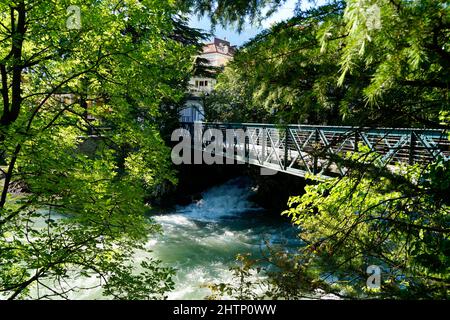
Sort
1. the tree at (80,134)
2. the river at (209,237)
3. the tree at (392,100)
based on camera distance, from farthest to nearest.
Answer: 1. the river at (209,237)
2. the tree at (80,134)
3. the tree at (392,100)

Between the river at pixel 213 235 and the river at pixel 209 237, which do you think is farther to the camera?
the river at pixel 213 235

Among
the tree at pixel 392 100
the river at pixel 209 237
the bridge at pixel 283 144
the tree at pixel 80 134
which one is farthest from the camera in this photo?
the river at pixel 209 237

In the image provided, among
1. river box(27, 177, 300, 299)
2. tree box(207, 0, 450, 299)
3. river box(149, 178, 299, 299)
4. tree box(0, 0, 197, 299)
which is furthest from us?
river box(149, 178, 299, 299)

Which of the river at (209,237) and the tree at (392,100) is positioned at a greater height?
the tree at (392,100)

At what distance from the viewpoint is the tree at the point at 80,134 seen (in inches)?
159

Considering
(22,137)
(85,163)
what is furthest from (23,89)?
(22,137)

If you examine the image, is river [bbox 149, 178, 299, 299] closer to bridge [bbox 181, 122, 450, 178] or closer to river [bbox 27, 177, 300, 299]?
river [bbox 27, 177, 300, 299]

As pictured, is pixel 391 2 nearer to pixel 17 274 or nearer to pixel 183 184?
pixel 17 274

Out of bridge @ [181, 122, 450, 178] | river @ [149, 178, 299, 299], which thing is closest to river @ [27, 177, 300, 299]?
river @ [149, 178, 299, 299]

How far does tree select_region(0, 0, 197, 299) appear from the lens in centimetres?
404

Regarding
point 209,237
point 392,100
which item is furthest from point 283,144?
point 392,100

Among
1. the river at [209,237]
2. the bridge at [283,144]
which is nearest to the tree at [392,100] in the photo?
the bridge at [283,144]

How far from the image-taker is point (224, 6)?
2.56m

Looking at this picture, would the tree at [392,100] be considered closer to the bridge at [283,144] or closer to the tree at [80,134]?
the tree at [80,134]
